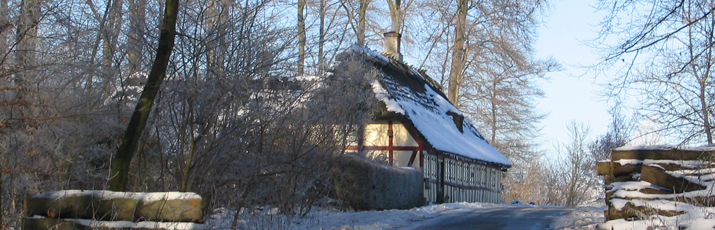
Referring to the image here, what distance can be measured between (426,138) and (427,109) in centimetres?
482

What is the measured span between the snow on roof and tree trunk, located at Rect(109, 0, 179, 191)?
42.4 ft

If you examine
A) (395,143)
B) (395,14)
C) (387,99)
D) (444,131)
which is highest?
(395,14)

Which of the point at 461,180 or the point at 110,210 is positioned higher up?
the point at 461,180

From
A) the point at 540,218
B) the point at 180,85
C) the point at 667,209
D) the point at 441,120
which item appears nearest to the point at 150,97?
the point at 180,85

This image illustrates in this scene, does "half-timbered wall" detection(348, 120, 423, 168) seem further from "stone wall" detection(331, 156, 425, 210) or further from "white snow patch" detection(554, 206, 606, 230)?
"white snow patch" detection(554, 206, 606, 230)

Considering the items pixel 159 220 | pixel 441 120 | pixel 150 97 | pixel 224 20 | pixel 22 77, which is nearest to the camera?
pixel 159 220

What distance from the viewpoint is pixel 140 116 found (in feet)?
30.0

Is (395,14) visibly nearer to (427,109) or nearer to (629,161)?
(427,109)

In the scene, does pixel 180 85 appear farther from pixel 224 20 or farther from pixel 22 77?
pixel 22 77

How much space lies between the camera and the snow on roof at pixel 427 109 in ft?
80.2

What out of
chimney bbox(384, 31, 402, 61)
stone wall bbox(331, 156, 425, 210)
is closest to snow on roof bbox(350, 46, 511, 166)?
Result: chimney bbox(384, 31, 402, 61)

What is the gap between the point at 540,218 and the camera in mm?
15523

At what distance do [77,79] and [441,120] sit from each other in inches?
774

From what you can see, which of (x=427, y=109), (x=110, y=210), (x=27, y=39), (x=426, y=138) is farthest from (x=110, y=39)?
(x=427, y=109)
